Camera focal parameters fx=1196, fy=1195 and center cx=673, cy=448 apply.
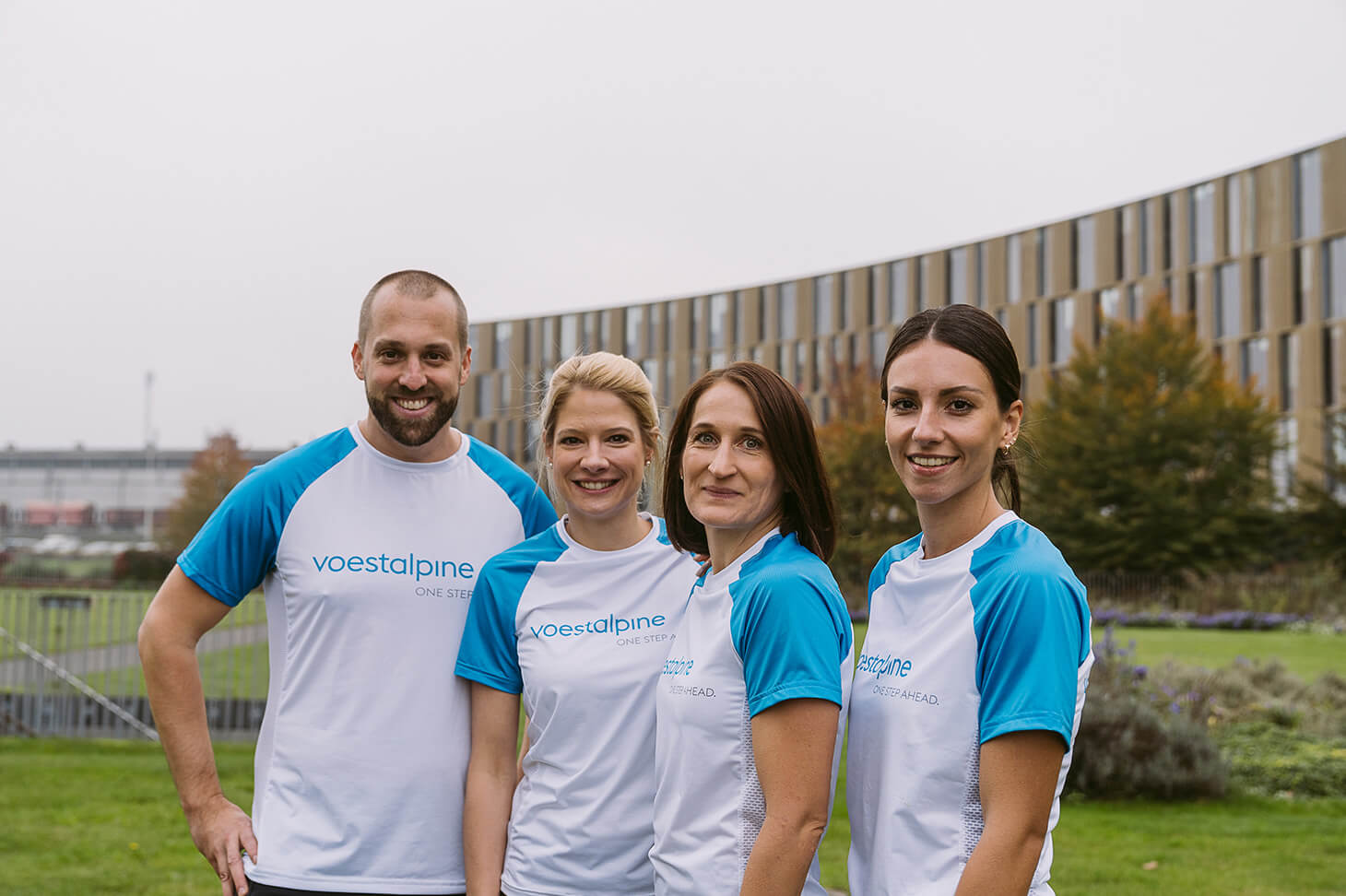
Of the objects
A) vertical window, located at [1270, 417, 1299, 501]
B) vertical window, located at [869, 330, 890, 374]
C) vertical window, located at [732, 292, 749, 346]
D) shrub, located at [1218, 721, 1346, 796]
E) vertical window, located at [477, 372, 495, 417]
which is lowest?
shrub, located at [1218, 721, 1346, 796]

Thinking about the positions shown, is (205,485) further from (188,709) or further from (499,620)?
(499,620)

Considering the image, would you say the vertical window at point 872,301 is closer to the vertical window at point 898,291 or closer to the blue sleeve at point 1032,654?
the vertical window at point 898,291

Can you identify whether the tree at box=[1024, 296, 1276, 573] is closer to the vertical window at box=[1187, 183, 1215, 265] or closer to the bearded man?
the vertical window at box=[1187, 183, 1215, 265]

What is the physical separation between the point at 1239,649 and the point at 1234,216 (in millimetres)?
30293

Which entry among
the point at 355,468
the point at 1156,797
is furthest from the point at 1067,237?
the point at 355,468

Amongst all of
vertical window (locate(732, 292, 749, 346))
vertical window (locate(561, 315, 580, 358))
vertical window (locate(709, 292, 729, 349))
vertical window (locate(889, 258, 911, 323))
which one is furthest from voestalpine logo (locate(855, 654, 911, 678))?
vertical window (locate(561, 315, 580, 358))

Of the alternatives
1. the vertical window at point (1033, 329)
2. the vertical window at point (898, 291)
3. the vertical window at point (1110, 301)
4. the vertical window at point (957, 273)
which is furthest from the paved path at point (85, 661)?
the vertical window at point (898, 291)

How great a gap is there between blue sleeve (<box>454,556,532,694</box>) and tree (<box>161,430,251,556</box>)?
135ft

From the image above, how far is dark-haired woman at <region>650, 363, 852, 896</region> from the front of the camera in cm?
255

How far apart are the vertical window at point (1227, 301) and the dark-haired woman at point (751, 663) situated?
154 feet

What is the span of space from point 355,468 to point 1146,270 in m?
48.9

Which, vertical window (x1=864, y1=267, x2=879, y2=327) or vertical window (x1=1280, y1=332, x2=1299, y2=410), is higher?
vertical window (x1=864, y1=267, x2=879, y2=327)

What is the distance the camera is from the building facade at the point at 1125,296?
136 ft

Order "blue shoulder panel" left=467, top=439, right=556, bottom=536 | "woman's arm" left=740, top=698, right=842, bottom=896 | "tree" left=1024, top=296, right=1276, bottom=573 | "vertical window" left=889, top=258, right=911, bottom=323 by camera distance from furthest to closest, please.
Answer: "vertical window" left=889, top=258, right=911, bottom=323 < "tree" left=1024, top=296, right=1276, bottom=573 < "blue shoulder panel" left=467, top=439, right=556, bottom=536 < "woman's arm" left=740, top=698, right=842, bottom=896
